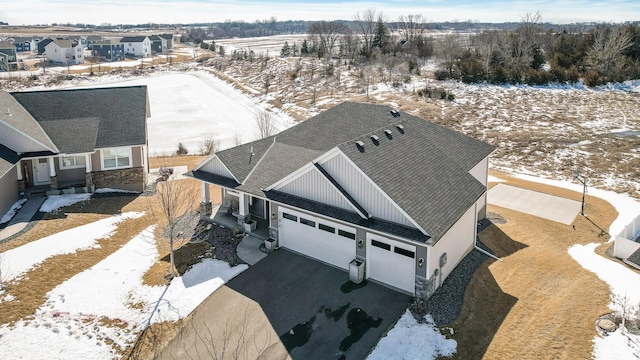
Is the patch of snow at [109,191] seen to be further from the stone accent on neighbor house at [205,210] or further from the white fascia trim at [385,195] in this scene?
the white fascia trim at [385,195]

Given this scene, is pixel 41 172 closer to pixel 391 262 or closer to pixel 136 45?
pixel 391 262

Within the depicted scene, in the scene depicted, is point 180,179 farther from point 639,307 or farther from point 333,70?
point 333,70

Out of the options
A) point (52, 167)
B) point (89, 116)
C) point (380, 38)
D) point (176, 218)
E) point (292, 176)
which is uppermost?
point (380, 38)

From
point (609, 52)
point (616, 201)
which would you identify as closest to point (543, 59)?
point (609, 52)

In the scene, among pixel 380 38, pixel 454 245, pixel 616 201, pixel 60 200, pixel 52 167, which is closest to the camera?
pixel 454 245

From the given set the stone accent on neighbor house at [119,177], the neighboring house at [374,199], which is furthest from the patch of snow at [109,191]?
the neighboring house at [374,199]

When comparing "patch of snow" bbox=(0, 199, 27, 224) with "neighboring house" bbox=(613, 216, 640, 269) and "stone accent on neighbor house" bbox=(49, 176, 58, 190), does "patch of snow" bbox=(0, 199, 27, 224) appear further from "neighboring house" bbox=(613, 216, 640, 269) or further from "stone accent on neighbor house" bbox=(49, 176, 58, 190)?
A: "neighboring house" bbox=(613, 216, 640, 269)

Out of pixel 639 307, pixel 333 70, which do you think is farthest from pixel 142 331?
pixel 333 70
